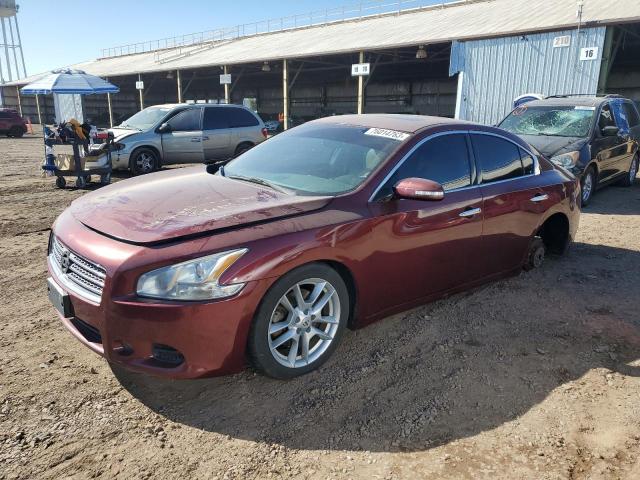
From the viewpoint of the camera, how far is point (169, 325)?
2.53m

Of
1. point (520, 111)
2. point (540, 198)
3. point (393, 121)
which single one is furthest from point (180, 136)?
point (540, 198)

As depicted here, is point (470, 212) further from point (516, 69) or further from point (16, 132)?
point (16, 132)

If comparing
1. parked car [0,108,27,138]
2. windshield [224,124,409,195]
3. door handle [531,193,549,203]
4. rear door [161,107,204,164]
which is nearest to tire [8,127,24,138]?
parked car [0,108,27,138]

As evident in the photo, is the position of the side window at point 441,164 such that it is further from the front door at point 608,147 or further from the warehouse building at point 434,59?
the warehouse building at point 434,59

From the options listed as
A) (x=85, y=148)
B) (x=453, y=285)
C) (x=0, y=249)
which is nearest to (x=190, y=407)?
(x=453, y=285)

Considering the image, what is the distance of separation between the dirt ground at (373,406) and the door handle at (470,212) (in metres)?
0.83

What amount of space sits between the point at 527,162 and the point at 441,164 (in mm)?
1301

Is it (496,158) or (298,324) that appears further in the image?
(496,158)

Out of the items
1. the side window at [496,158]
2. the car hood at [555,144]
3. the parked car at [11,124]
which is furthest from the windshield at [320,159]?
the parked car at [11,124]

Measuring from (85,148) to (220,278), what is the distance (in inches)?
334

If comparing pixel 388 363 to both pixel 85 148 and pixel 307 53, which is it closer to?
pixel 85 148

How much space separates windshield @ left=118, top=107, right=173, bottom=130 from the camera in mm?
11873

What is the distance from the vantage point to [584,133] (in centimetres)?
823

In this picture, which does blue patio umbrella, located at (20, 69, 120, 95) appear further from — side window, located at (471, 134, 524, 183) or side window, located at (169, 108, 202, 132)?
side window, located at (471, 134, 524, 183)
